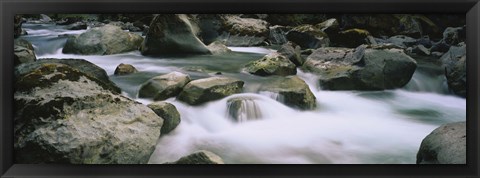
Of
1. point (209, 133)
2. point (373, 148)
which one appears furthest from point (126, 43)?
point (373, 148)

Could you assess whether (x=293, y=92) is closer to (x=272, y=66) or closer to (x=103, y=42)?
(x=272, y=66)

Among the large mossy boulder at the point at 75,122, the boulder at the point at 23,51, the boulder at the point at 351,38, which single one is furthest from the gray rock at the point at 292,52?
the boulder at the point at 23,51

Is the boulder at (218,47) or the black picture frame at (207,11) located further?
the boulder at (218,47)

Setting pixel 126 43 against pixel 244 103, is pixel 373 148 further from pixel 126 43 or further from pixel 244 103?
pixel 126 43

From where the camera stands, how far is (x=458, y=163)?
2.15m

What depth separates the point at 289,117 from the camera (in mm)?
2189

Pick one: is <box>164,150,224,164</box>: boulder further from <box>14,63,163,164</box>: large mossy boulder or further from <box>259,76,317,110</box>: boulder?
<box>259,76,317,110</box>: boulder

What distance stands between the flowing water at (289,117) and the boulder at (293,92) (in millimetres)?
24

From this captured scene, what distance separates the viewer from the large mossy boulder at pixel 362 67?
7.39ft

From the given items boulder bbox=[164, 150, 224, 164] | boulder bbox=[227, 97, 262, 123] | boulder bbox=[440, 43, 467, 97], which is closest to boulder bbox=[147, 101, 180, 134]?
boulder bbox=[164, 150, 224, 164]

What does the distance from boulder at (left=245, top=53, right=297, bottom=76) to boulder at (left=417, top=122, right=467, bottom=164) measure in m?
0.78

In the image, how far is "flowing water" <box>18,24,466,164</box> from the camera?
215 centimetres

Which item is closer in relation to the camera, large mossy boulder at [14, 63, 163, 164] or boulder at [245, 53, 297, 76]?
large mossy boulder at [14, 63, 163, 164]

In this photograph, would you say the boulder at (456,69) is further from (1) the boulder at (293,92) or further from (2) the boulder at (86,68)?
(2) the boulder at (86,68)
